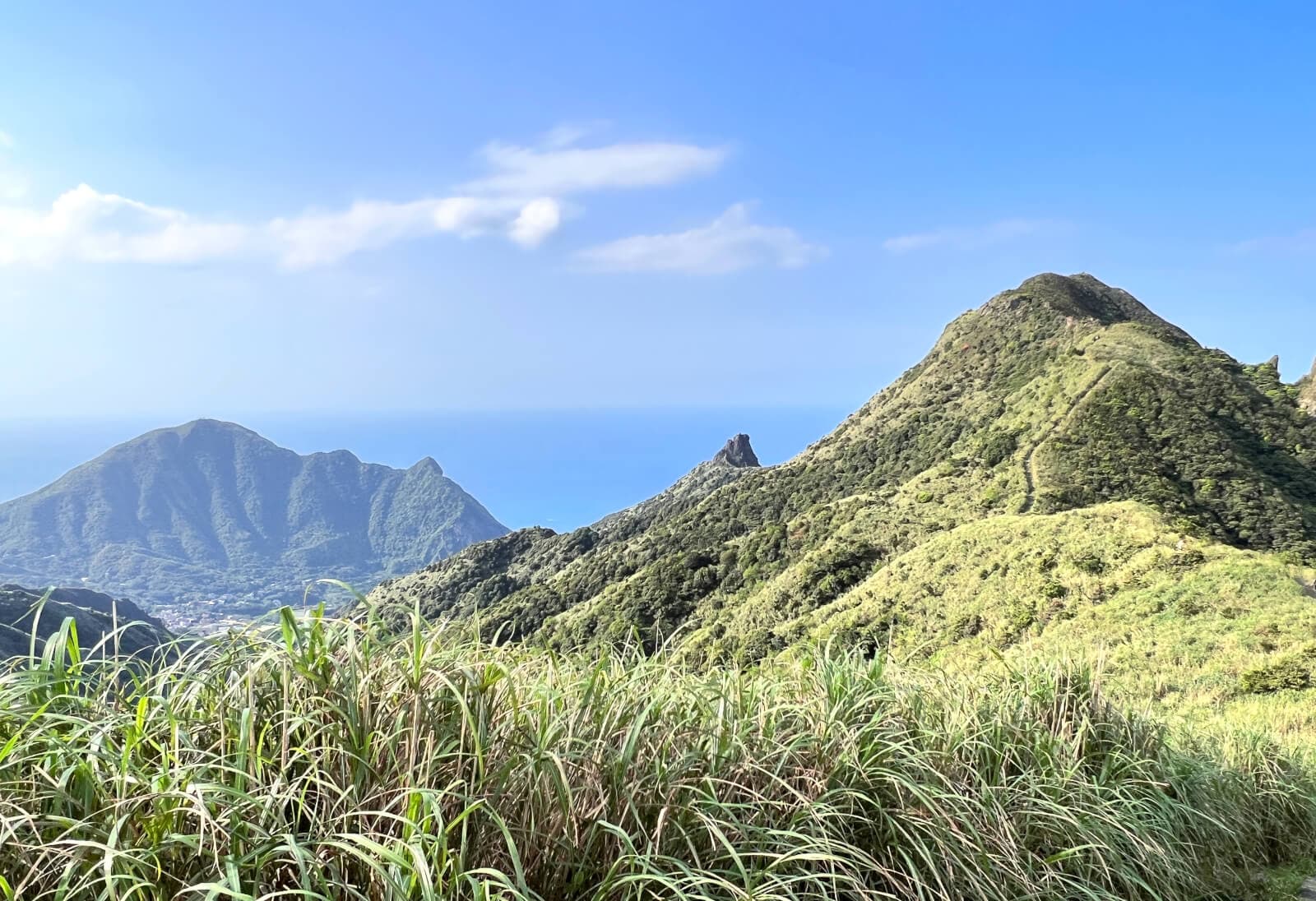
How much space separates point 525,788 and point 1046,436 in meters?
41.5

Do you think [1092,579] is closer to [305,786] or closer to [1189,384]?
[305,786]

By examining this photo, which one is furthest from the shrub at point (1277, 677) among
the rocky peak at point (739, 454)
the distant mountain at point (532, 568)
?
the rocky peak at point (739, 454)

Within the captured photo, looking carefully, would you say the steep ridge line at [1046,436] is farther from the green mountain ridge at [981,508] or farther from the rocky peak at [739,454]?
Answer: the rocky peak at [739,454]

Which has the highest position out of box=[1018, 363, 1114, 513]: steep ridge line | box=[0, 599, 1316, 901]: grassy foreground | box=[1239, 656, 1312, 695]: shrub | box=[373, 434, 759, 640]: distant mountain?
box=[1018, 363, 1114, 513]: steep ridge line

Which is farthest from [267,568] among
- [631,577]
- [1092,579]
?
[1092,579]

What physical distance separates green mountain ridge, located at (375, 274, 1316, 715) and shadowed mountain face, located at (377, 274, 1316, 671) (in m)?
0.14

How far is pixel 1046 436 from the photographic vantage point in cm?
3894

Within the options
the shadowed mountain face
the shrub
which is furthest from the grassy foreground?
the shrub

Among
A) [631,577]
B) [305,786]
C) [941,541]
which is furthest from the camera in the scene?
[631,577]

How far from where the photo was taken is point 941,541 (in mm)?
29484

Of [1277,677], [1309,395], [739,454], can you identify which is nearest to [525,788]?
[1277,677]

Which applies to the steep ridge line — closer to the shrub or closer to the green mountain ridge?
the green mountain ridge

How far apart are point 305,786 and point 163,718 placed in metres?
0.61

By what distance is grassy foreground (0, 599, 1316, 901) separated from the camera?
196 centimetres
